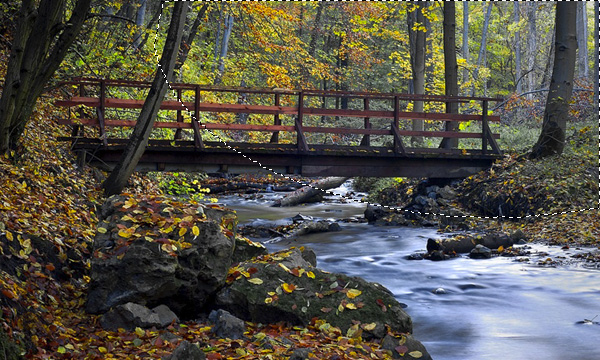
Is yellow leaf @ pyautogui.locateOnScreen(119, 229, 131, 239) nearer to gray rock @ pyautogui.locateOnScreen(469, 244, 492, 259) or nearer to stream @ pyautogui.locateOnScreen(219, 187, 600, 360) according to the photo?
stream @ pyautogui.locateOnScreen(219, 187, 600, 360)

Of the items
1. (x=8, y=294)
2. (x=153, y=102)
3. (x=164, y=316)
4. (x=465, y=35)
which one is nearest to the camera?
(x=8, y=294)

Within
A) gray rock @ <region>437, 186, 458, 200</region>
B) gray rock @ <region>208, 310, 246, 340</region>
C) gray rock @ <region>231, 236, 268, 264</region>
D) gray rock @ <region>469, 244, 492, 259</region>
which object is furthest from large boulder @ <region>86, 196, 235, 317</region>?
gray rock @ <region>437, 186, 458, 200</region>

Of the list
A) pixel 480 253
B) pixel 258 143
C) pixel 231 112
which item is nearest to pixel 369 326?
pixel 480 253

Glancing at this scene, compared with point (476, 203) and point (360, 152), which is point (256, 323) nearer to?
point (360, 152)

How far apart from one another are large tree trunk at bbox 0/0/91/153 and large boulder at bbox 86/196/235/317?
3104mm

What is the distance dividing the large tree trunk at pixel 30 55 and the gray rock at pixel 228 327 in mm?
5100

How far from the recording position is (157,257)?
20.7 feet

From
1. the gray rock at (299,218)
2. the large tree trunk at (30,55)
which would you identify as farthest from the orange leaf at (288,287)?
the gray rock at (299,218)

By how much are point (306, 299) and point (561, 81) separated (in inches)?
474

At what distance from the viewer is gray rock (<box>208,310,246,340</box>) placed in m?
5.85

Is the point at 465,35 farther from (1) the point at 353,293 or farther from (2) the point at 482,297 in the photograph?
(1) the point at 353,293

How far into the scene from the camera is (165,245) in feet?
21.1

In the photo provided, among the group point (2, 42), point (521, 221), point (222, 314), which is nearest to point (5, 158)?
point (222, 314)

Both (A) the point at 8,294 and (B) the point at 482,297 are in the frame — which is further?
(B) the point at 482,297
